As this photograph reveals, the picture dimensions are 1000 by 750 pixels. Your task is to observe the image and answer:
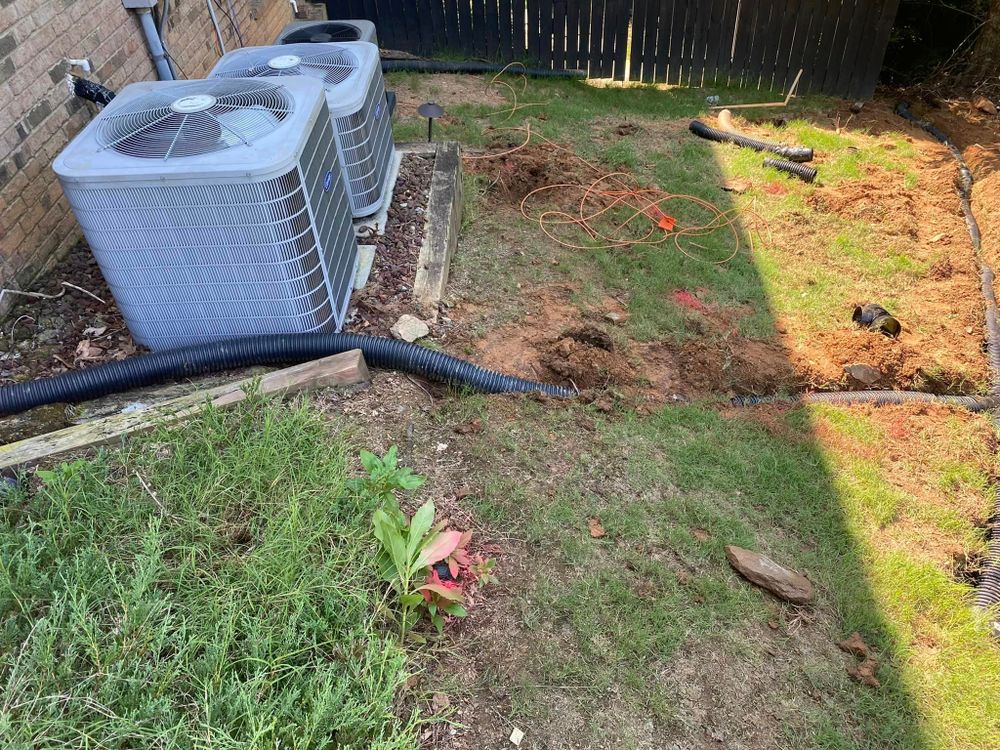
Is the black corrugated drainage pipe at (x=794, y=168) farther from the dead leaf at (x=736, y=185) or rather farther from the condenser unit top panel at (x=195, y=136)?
the condenser unit top panel at (x=195, y=136)

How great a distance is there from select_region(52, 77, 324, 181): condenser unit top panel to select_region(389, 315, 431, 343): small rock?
1.05 m

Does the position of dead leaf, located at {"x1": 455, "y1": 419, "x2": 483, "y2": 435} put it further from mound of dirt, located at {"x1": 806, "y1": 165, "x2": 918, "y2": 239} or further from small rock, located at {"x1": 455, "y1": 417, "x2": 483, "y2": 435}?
mound of dirt, located at {"x1": 806, "y1": 165, "x2": 918, "y2": 239}

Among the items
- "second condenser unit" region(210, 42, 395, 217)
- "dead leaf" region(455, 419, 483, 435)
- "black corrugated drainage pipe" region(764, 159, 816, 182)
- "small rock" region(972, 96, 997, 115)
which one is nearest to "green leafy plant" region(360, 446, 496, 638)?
"dead leaf" region(455, 419, 483, 435)

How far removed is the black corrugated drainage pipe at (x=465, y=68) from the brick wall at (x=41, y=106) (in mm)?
3696

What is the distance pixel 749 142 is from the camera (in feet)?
20.1

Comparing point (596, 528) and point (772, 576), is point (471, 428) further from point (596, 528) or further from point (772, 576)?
point (772, 576)

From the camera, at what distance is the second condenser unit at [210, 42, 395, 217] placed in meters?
3.60

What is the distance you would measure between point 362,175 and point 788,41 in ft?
20.1

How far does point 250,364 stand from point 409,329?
832 millimetres

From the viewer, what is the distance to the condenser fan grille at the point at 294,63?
367cm

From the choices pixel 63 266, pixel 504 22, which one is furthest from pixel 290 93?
pixel 504 22

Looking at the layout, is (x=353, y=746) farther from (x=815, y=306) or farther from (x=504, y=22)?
(x=504, y=22)

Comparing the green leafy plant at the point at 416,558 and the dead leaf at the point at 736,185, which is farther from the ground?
the green leafy plant at the point at 416,558

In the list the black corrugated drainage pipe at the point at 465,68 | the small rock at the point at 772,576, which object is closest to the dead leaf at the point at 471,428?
the small rock at the point at 772,576
